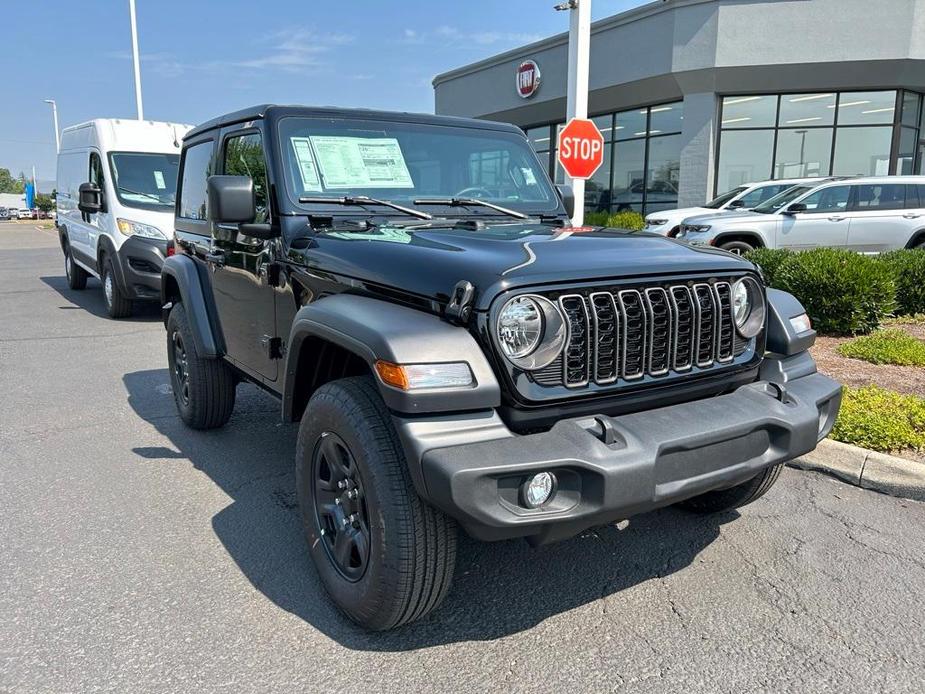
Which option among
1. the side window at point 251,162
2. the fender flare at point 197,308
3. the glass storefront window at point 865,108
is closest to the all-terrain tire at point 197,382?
the fender flare at point 197,308

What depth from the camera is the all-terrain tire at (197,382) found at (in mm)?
4652

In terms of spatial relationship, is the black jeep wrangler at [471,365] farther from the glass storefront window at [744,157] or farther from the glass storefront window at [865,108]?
the glass storefront window at [865,108]

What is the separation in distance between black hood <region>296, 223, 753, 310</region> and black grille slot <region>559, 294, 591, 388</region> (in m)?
0.08

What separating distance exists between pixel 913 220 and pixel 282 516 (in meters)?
12.1

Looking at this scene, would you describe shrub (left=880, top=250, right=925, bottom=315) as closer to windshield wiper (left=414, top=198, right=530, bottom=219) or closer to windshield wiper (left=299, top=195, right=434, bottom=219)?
windshield wiper (left=414, top=198, right=530, bottom=219)

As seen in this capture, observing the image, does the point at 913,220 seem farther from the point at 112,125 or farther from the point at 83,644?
the point at 83,644

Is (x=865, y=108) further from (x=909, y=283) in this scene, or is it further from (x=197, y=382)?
(x=197, y=382)

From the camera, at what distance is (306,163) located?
3566mm

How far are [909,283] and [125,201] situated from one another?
31.5ft

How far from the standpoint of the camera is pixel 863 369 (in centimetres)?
600

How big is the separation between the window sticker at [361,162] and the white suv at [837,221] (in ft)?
30.4

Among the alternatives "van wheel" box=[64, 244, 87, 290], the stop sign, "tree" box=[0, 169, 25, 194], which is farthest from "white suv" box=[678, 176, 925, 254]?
"tree" box=[0, 169, 25, 194]

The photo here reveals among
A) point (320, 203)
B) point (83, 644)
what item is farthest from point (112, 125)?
point (83, 644)

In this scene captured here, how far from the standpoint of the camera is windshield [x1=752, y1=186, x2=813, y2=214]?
12.2 meters
